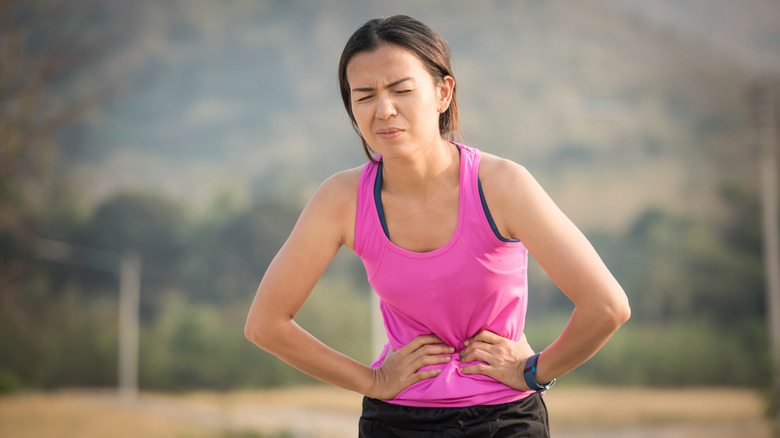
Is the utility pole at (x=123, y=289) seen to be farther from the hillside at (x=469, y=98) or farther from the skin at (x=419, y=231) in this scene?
the skin at (x=419, y=231)

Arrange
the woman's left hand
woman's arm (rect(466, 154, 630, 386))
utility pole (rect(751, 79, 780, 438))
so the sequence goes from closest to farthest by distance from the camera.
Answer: woman's arm (rect(466, 154, 630, 386)) < the woman's left hand < utility pole (rect(751, 79, 780, 438))

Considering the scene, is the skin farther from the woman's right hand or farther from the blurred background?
the blurred background

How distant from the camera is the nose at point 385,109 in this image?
1.64 meters

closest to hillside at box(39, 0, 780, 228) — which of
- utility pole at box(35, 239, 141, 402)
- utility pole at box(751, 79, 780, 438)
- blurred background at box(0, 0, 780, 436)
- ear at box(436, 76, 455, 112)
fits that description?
blurred background at box(0, 0, 780, 436)

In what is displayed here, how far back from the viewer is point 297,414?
2745cm

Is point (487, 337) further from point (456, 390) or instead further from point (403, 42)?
point (403, 42)

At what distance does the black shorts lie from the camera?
5.46ft

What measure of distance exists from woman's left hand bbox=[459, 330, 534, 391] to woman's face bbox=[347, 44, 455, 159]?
1.50ft

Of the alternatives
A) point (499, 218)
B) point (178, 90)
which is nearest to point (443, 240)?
point (499, 218)

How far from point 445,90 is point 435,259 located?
41 cm

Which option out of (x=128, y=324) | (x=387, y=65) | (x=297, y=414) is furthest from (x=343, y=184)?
(x=128, y=324)

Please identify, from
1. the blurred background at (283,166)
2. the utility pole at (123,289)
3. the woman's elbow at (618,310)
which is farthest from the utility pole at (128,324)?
the woman's elbow at (618,310)

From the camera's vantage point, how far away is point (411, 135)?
5.49ft

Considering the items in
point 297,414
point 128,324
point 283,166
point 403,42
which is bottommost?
point 403,42
